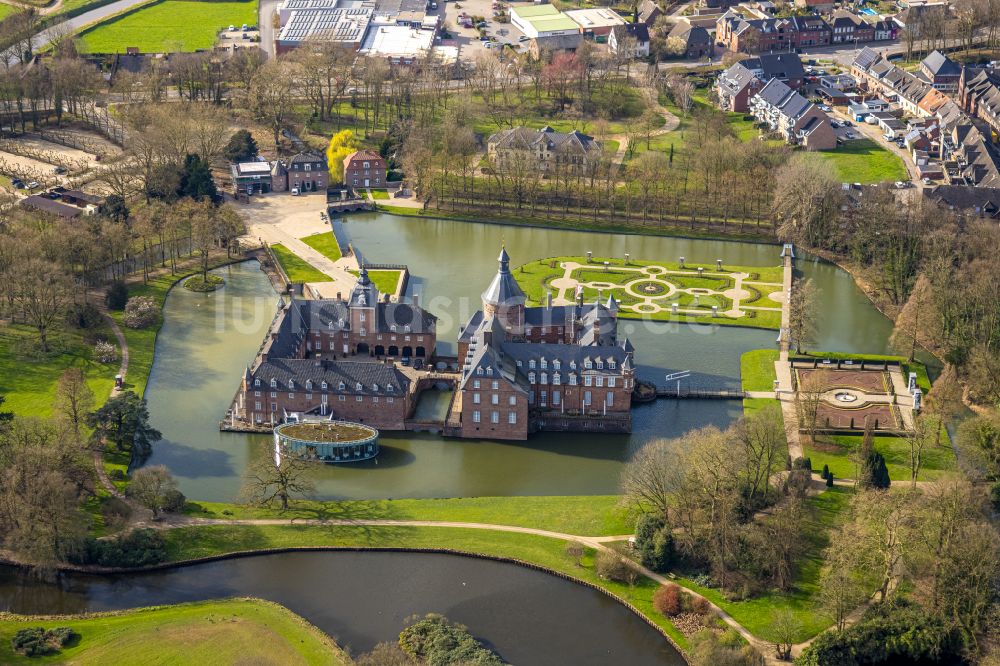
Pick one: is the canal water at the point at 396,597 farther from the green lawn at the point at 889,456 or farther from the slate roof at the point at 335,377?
the green lawn at the point at 889,456

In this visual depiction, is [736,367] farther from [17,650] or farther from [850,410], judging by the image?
[17,650]

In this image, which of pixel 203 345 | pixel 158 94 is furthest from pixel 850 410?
pixel 158 94

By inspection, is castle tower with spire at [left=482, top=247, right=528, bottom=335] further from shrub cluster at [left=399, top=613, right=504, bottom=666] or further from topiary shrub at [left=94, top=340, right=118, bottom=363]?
shrub cluster at [left=399, top=613, right=504, bottom=666]

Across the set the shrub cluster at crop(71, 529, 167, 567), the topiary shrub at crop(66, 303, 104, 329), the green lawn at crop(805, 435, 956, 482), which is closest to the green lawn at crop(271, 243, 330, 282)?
the topiary shrub at crop(66, 303, 104, 329)

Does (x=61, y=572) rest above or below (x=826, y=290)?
below

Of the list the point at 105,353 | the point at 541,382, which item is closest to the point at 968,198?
the point at 541,382

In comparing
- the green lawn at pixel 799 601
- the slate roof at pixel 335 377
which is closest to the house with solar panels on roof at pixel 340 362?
the slate roof at pixel 335 377
